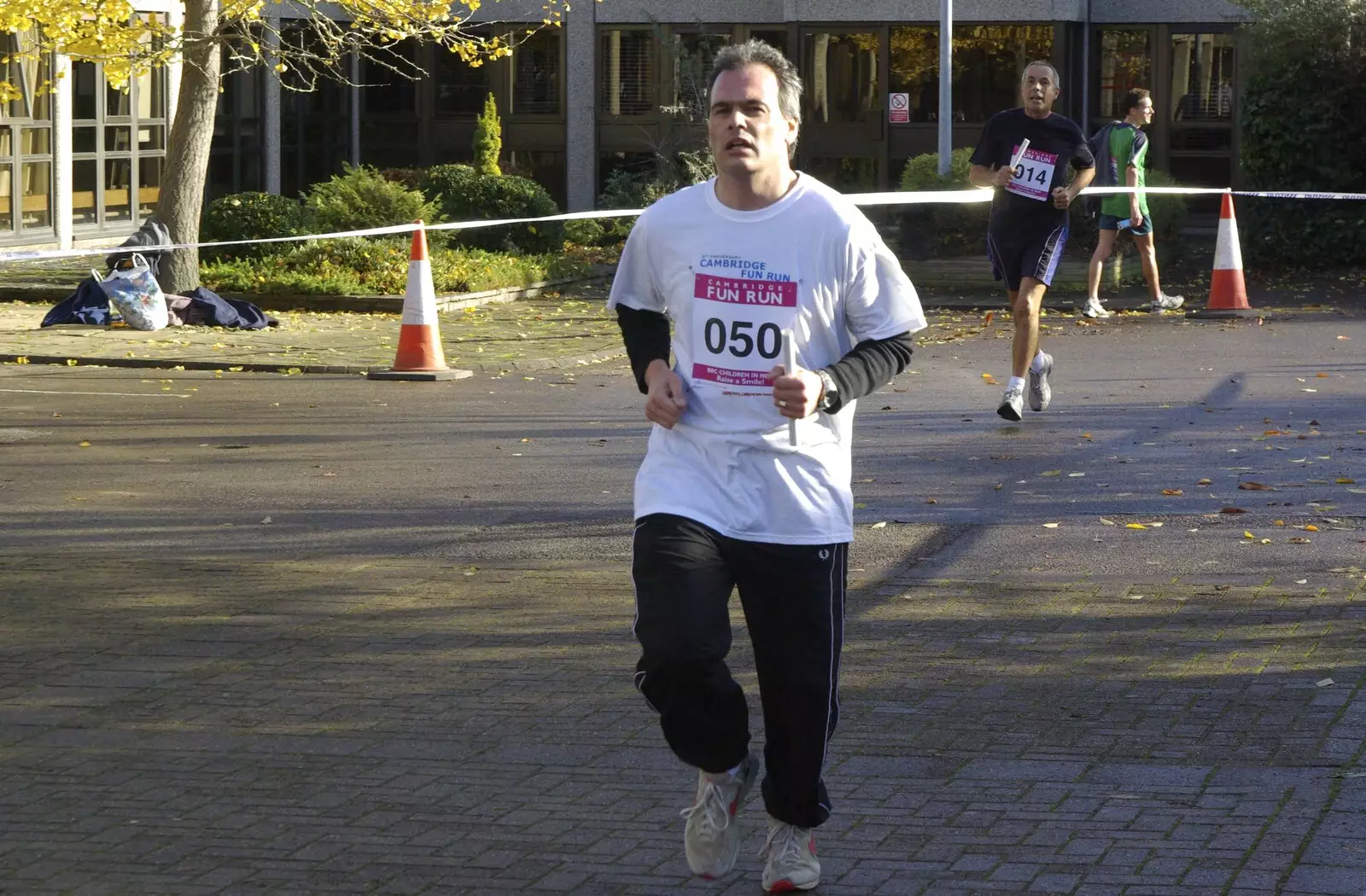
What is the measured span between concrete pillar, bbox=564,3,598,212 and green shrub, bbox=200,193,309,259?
9117 millimetres

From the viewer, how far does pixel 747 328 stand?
425cm

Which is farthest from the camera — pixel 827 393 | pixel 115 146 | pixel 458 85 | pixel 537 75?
pixel 458 85

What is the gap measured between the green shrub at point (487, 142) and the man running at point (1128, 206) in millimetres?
11005

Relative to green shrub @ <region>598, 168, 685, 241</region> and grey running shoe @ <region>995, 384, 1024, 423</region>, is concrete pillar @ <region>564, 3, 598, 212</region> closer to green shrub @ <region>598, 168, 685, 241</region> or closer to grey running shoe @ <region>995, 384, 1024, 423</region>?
green shrub @ <region>598, 168, 685, 241</region>

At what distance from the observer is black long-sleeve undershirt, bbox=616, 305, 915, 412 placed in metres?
4.24

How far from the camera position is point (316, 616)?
269 inches

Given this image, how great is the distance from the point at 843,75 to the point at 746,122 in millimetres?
24788

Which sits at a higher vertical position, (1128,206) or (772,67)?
(1128,206)

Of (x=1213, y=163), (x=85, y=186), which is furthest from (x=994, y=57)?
(x=85, y=186)

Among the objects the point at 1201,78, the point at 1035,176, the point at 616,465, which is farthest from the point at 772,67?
the point at 1201,78

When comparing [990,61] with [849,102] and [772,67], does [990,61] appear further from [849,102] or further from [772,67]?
[772,67]

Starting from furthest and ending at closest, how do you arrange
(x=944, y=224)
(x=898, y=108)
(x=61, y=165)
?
(x=898, y=108)
(x=61, y=165)
(x=944, y=224)

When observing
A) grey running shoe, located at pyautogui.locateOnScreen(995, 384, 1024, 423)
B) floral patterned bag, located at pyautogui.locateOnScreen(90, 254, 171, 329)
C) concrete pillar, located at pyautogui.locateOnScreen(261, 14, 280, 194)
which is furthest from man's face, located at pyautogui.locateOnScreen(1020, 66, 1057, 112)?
concrete pillar, located at pyautogui.locateOnScreen(261, 14, 280, 194)

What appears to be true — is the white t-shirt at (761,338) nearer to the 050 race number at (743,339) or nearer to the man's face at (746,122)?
the 050 race number at (743,339)
